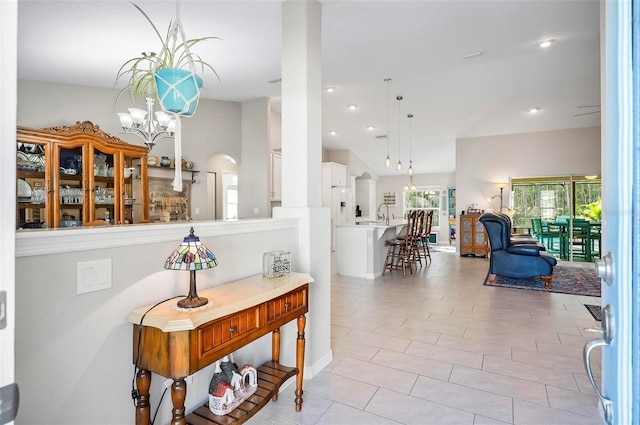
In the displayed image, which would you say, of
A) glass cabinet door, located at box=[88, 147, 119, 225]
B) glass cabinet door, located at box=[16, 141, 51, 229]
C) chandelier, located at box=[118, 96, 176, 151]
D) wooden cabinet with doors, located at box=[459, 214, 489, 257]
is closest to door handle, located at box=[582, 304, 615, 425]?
chandelier, located at box=[118, 96, 176, 151]

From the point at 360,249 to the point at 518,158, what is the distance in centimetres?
501

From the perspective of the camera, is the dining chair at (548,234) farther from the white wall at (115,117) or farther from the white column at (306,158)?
the white column at (306,158)

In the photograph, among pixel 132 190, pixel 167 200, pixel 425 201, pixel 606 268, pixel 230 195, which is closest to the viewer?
pixel 606 268

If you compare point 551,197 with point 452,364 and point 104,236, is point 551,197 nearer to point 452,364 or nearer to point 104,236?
point 452,364

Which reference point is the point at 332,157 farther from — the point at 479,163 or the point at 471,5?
the point at 471,5

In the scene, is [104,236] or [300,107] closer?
[104,236]

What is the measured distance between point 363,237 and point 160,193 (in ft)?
11.2

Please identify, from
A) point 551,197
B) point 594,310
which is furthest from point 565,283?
point 551,197

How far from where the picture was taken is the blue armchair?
5203 mm

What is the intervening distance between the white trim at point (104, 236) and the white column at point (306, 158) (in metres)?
0.66

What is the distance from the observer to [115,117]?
15.9 feet

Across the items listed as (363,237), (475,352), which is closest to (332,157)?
(363,237)

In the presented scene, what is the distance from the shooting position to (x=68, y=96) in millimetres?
4371

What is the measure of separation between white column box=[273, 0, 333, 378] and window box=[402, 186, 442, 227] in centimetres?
1035
